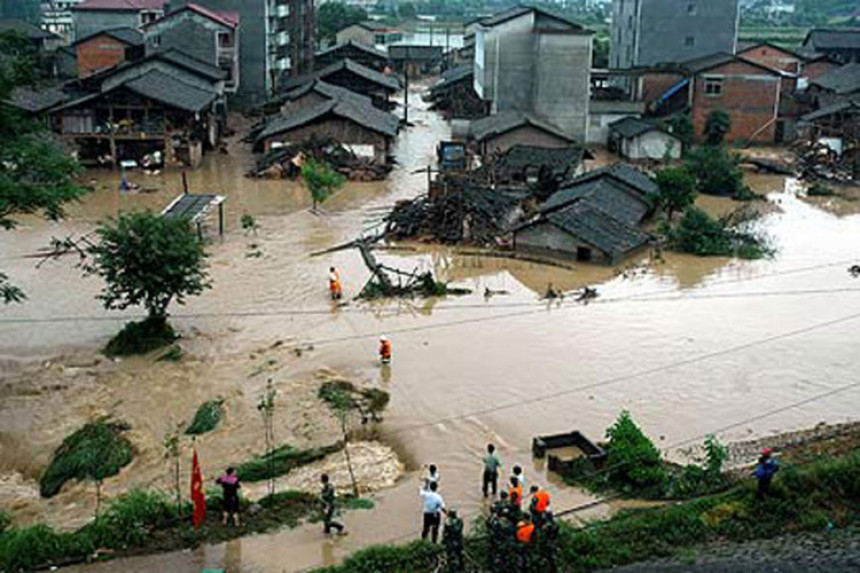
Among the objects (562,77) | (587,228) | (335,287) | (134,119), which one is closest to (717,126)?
(562,77)

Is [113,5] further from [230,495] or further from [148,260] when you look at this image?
[230,495]

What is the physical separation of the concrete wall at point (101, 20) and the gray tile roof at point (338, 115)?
18.1 metres

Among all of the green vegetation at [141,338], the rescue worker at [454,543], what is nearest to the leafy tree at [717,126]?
the green vegetation at [141,338]

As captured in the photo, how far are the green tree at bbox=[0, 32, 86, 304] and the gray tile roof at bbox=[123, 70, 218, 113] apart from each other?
19.3 metres

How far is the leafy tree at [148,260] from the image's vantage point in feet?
65.7

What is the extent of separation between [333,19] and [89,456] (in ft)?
250

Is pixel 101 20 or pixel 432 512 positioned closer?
pixel 432 512

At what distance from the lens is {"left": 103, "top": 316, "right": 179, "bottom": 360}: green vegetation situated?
20234 millimetres

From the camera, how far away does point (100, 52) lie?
Answer: 47156mm

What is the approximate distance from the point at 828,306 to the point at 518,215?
10.7 meters

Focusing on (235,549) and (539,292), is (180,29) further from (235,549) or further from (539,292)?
(235,549)

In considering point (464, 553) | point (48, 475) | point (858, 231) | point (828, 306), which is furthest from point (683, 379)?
point (858, 231)

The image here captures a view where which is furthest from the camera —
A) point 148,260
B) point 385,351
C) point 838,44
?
point 838,44

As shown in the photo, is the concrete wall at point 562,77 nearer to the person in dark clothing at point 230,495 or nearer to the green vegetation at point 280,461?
the green vegetation at point 280,461
